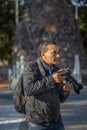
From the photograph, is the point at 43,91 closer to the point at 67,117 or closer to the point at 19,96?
the point at 19,96

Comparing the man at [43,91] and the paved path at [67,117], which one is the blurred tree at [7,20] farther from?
the man at [43,91]

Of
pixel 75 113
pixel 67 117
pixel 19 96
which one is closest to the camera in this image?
pixel 19 96

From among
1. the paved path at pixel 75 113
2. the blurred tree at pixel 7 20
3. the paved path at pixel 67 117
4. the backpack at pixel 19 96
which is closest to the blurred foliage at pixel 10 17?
the blurred tree at pixel 7 20

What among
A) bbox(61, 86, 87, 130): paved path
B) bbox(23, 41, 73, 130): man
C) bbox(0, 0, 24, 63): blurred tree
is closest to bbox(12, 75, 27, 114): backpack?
bbox(23, 41, 73, 130): man

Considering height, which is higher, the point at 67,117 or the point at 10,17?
the point at 67,117

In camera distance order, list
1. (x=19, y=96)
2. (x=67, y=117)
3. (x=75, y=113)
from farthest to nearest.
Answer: (x=75, y=113) → (x=67, y=117) → (x=19, y=96)

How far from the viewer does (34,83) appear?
195 inches

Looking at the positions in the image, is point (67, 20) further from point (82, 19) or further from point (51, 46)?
point (51, 46)

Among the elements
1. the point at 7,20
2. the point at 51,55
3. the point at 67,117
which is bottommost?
the point at 7,20

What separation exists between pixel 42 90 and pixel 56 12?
23149 mm

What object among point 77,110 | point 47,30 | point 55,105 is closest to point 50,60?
point 55,105

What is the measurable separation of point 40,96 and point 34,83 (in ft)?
0.56

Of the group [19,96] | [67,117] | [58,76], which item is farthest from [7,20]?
[58,76]

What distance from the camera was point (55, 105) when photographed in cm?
508
